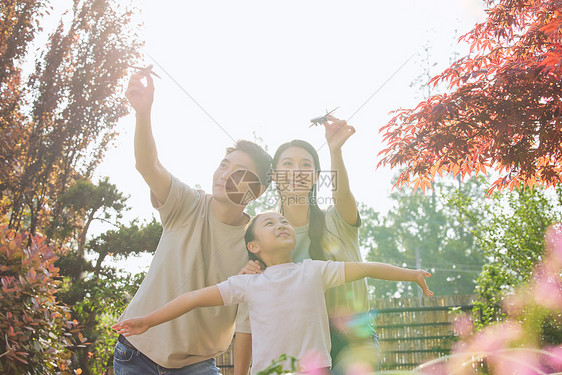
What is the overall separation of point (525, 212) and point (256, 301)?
600cm

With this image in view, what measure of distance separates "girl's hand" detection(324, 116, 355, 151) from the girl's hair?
0.25m

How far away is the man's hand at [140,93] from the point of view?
6.75 feet

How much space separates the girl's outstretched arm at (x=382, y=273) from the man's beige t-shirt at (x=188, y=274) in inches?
24.6

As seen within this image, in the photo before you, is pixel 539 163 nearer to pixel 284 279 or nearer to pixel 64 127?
pixel 284 279

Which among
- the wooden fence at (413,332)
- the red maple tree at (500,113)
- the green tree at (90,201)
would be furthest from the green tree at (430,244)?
the red maple tree at (500,113)

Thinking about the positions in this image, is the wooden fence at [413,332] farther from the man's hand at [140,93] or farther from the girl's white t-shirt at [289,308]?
the man's hand at [140,93]

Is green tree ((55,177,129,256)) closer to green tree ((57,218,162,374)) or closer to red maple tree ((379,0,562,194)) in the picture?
green tree ((57,218,162,374))

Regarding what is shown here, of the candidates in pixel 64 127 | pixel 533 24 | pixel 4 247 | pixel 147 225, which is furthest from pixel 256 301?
pixel 64 127

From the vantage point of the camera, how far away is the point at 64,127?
8.77 meters

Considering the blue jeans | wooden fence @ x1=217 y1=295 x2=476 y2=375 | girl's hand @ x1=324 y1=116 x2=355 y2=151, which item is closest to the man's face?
girl's hand @ x1=324 y1=116 x2=355 y2=151

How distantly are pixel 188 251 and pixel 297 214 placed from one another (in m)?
0.61

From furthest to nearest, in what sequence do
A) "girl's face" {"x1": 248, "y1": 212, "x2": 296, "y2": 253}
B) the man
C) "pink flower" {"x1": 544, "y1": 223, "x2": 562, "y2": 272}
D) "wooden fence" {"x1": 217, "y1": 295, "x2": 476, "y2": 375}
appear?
"wooden fence" {"x1": 217, "y1": 295, "x2": 476, "y2": 375}
"pink flower" {"x1": 544, "y1": 223, "x2": 562, "y2": 272}
"girl's face" {"x1": 248, "y1": 212, "x2": 296, "y2": 253}
the man

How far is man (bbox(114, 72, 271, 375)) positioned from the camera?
2.17 m

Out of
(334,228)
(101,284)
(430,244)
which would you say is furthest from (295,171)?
(430,244)
